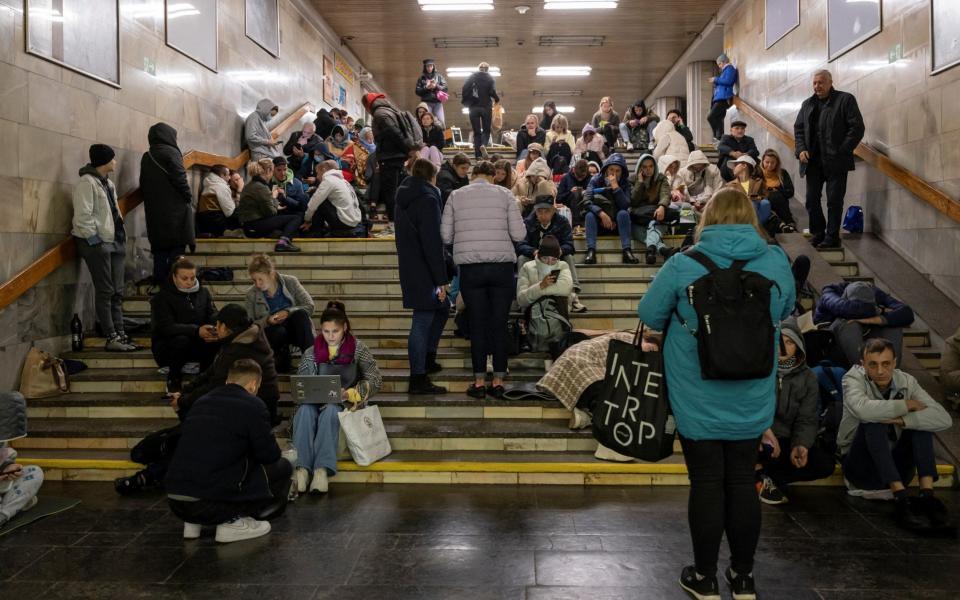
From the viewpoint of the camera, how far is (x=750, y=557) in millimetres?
2957

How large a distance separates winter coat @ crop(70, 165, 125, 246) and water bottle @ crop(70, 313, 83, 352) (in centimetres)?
75

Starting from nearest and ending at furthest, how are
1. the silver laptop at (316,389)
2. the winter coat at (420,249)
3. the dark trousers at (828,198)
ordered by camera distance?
the silver laptop at (316,389) → the winter coat at (420,249) → the dark trousers at (828,198)

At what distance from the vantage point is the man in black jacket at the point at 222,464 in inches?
155

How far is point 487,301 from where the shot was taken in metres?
5.84

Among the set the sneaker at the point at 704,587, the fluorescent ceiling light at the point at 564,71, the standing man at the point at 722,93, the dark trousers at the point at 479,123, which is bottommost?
the sneaker at the point at 704,587

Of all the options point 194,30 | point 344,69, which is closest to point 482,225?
point 194,30

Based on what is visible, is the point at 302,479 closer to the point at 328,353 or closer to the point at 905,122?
the point at 328,353

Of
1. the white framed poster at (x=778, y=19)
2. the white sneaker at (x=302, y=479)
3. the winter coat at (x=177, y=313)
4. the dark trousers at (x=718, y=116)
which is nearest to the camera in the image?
the white sneaker at (x=302, y=479)

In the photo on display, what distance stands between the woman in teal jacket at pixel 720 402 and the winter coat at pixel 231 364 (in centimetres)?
314

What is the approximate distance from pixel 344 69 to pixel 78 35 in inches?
445

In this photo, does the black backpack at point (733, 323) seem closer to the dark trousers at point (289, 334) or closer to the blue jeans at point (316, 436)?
the blue jeans at point (316, 436)

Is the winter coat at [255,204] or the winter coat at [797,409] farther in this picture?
the winter coat at [255,204]

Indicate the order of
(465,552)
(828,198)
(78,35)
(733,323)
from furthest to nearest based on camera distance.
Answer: (828,198)
(78,35)
(465,552)
(733,323)

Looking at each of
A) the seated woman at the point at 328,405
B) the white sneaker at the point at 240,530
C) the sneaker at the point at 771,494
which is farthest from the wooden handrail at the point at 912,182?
the white sneaker at the point at 240,530
